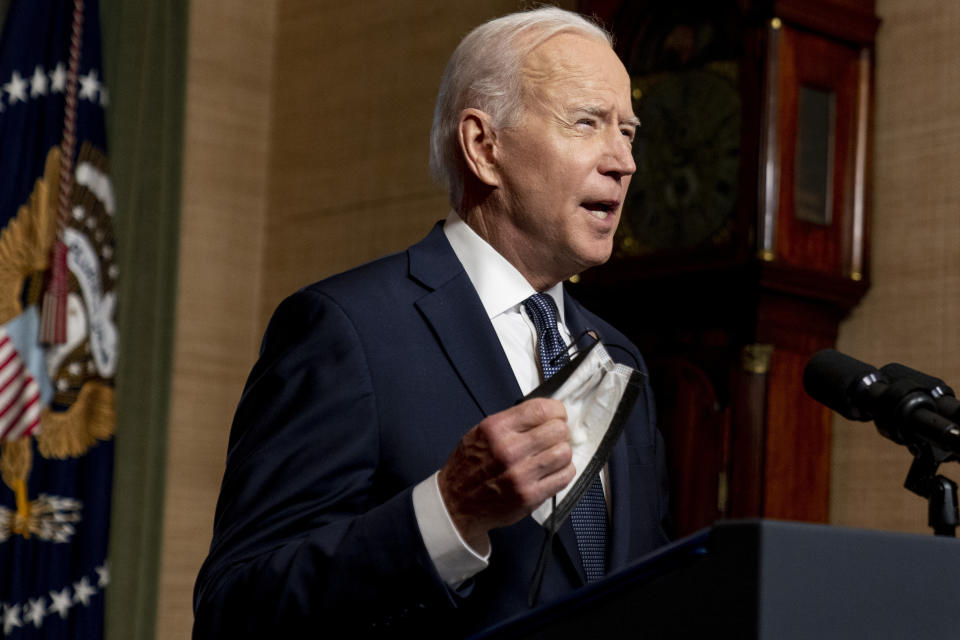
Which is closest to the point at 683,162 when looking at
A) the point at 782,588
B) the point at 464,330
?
the point at 464,330

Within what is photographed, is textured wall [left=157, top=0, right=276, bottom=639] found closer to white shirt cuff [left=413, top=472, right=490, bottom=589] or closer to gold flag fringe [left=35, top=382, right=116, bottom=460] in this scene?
gold flag fringe [left=35, top=382, right=116, bottom=460]

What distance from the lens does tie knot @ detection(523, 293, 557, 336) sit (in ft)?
5.66

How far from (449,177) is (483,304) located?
1.04ft

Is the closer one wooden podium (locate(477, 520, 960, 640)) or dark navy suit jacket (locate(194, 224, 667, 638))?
wooden podium (locate(477, 520, 960, 640))

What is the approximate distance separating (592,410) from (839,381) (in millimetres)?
248

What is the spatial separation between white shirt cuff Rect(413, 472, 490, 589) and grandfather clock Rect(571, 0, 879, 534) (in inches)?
82.4

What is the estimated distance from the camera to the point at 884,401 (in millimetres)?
1265

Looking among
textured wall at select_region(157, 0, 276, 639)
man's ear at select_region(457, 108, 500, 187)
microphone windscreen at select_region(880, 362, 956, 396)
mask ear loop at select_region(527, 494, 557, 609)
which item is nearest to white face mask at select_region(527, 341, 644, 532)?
mask ear loop at select_region(527, 494, 557, 609)

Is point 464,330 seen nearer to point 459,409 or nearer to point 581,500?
point 459,409

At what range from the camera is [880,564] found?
103 cm

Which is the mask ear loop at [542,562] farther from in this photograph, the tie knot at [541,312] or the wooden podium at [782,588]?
the tie knot at [541,312]

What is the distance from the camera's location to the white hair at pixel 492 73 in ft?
6.06

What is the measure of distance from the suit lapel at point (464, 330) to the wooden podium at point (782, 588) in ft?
1.70

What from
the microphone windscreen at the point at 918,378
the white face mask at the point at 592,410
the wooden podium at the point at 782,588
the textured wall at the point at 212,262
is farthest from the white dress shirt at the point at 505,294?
the textured wall at the point at 212,262
